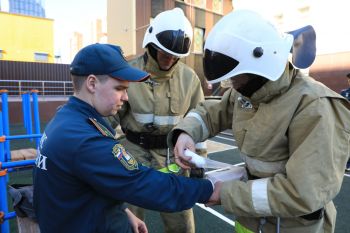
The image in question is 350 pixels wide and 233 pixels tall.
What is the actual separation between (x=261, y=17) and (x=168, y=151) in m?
1.52

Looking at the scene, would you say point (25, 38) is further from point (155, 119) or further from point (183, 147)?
point (183, 147)

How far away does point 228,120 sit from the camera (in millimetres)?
1926

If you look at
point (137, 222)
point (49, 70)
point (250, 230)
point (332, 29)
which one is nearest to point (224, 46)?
point (250, 230)

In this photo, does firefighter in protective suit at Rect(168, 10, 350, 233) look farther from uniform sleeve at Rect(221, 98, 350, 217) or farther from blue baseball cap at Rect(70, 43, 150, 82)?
blue baseball cap at Rect(70, 43, 150, 82)

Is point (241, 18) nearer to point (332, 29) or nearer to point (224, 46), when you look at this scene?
point (224, 46)

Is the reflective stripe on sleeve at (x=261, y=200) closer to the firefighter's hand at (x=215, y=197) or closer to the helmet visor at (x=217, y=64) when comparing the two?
the firefighter's hand at (x=215, y=197)

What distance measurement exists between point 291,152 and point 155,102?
1405 millimetres

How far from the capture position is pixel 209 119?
6.34 ft

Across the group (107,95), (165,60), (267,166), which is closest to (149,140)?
(165,60)

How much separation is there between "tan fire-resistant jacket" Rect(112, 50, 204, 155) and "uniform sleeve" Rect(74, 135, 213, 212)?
1.10 m

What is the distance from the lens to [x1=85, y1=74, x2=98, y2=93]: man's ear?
1438 mm

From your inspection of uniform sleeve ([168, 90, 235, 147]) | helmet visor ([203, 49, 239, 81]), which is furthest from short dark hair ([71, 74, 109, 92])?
uniform sleeve ([168, 90, 235, 147])

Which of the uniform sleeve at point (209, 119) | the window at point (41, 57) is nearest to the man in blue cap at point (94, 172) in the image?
the uniform sleeve at point (209, 119)

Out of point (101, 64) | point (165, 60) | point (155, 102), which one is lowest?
point (155, 102)
